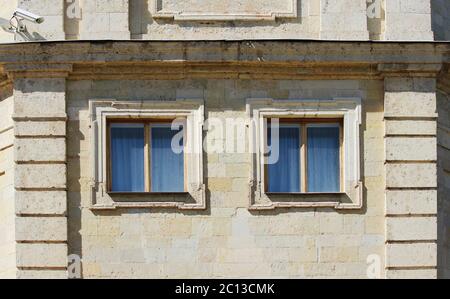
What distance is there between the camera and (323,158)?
146 ft

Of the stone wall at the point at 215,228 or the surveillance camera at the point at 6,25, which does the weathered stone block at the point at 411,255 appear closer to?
the stone wall at the point at 215,228

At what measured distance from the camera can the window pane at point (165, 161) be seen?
4434 cm

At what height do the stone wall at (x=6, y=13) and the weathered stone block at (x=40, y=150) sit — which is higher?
the stone wall at (x=6, y=13)

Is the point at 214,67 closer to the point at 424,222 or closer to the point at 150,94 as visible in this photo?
the point at 150,94

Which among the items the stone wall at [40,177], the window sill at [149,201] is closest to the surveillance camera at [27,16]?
the stone wall at [40,177]

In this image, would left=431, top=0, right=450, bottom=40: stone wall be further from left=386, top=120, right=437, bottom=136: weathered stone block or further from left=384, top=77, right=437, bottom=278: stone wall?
left=386, top=120, right=437, bottom=136: weathered stone block

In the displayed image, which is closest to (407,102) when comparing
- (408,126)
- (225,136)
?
(408,126)

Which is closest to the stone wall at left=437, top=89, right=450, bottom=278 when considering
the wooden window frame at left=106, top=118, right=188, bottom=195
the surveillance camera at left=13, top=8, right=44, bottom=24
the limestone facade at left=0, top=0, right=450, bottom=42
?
the limestone facade at left=0, top=0, right=450, bottom=42

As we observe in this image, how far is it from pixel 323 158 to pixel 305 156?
330 millimetres

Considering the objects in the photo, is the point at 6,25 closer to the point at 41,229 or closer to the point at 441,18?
the point at 41,229

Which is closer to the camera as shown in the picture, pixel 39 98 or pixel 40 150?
pixel 40 150
